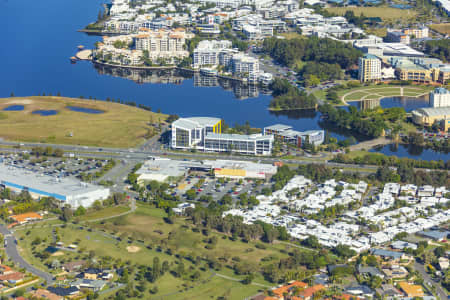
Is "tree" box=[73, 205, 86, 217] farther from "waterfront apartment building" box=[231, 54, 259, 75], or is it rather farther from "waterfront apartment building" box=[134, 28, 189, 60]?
"waterfront apartment building" box=[134, 28, 189, 60]

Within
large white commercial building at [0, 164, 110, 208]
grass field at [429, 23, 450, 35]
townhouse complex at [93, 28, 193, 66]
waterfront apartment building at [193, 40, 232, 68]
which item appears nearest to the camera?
→ large white commercial building at [0, 164, 110, 208]

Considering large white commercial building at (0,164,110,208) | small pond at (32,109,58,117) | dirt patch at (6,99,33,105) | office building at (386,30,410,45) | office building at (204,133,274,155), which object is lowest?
large white commercial building at (0,164,110,208)

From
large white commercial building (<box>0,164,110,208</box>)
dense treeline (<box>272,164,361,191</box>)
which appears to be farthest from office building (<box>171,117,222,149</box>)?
large white commercial building (<box>0,164,110,208</box>)

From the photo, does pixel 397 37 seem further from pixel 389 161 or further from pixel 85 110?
pixel 389 161

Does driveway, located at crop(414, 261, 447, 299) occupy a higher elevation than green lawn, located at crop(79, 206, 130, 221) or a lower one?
lower

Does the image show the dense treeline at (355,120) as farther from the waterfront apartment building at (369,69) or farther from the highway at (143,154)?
the waterfront apartment building at (369,69)

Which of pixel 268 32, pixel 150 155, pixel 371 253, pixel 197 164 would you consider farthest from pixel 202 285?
pixel 268 32

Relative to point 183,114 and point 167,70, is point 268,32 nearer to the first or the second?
point 167,70

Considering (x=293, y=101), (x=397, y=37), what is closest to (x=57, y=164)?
(x=293, y=101)
